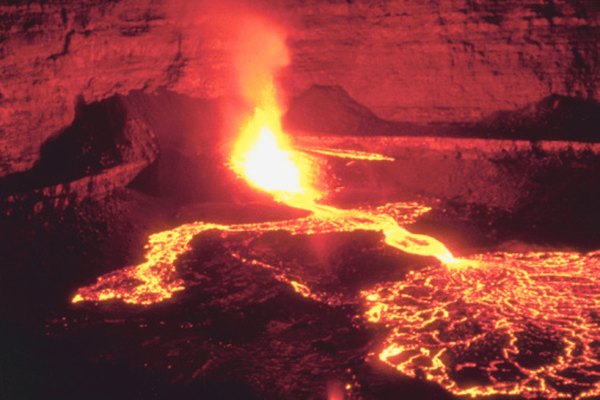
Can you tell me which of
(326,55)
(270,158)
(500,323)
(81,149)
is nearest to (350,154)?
(270,158)

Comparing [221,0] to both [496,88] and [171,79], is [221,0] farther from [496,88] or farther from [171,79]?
[496,88]

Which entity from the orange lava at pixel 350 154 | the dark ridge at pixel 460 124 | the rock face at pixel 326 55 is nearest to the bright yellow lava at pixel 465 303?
the orange lava at pixel 350 154

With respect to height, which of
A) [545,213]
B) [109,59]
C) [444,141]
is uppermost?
[109,59]

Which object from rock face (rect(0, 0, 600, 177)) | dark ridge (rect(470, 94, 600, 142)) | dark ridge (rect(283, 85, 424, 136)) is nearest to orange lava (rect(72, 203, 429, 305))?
dark ridge (rect(283, 85, 424, 136))

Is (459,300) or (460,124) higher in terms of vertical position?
(460,124)

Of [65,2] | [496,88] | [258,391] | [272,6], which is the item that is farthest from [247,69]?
[258,391]

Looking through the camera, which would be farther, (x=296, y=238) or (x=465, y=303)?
(x=296, y=238)

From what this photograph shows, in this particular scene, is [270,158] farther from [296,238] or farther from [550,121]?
[550,121]
